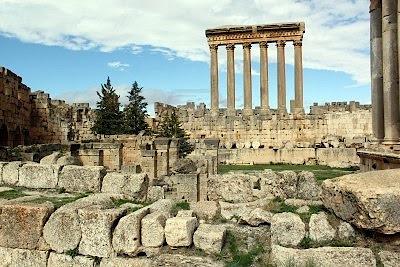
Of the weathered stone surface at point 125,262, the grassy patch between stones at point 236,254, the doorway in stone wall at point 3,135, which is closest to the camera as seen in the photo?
the grassy patch between stones at point 236,254

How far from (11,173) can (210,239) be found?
5.18 m

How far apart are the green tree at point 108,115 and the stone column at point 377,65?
27.4 m

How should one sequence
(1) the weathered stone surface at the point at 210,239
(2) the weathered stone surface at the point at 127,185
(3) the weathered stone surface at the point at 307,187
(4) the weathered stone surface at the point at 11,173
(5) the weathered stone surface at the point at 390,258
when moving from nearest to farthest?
(5) the weathered stone surface at the point at 390,258 < (1) the weathered stone surface at the point at 210,239 < (3) the weathered stone surface at the point at 307,187 < (2) the weathered stone surface at the point at 127,185 < (4) the weathered stone surface at the point at 11,173

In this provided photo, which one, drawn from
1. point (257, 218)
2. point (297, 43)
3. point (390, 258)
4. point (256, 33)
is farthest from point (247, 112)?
point (390, 258)

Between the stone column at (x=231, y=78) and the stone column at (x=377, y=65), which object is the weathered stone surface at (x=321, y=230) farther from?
the stone column at (x=231, y=78)

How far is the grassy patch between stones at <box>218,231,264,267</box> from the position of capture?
468 cm

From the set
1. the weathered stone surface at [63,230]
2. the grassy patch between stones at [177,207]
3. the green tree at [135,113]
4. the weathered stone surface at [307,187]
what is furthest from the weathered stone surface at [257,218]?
the green tree at [135,113]

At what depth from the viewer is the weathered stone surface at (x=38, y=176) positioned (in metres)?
7.84

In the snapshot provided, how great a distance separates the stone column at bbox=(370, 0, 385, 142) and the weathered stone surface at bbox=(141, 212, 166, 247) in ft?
27.6

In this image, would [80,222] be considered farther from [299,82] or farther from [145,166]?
[299,82]

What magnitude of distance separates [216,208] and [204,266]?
4.71 ft

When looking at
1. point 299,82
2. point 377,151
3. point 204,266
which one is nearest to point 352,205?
point 204,266

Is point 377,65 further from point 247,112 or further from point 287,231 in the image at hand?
point 247,112

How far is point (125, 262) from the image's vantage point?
16.5 ft
